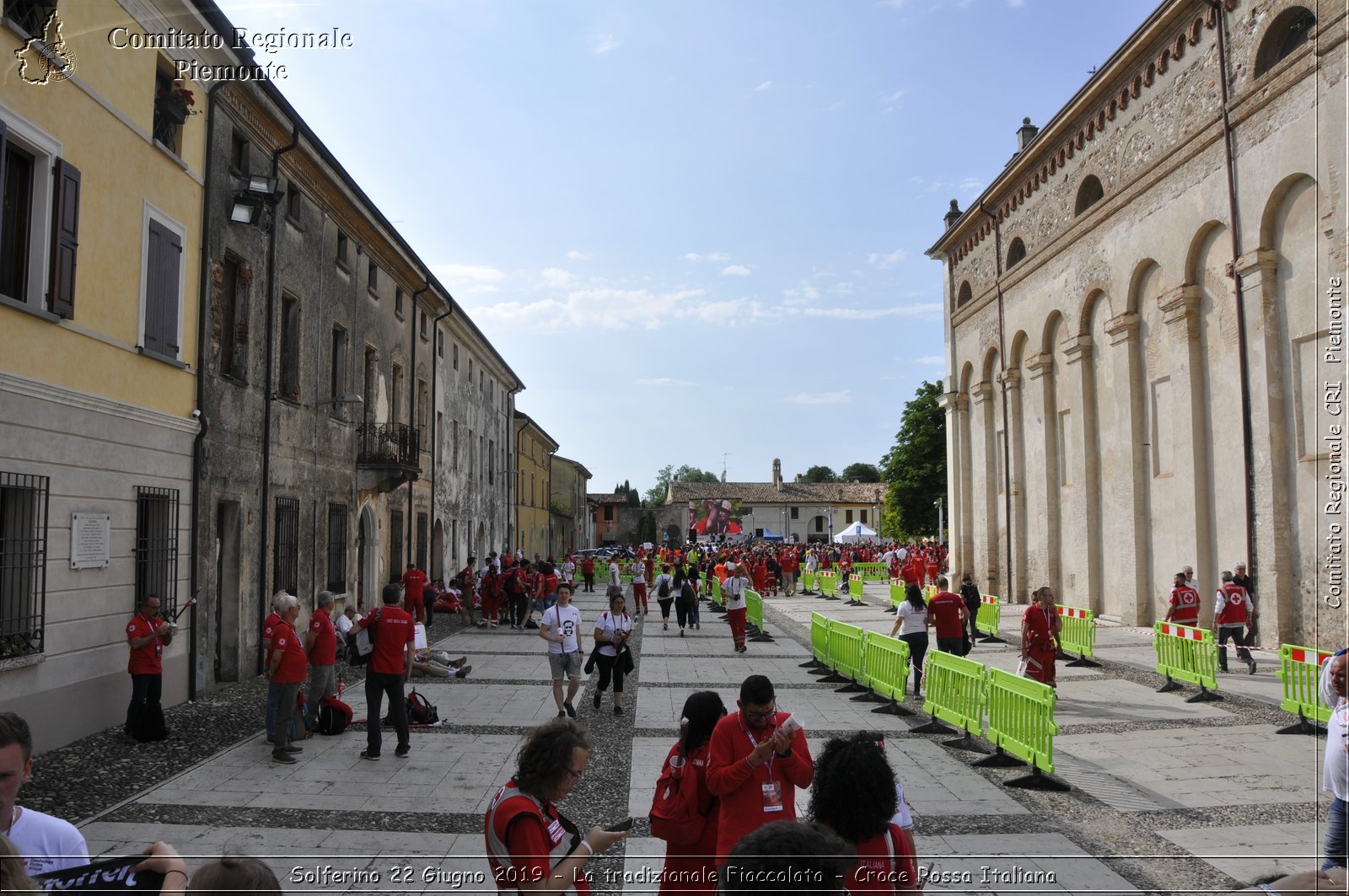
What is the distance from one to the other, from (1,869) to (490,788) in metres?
6.18

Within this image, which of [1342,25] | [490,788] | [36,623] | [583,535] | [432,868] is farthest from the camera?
[583,535]

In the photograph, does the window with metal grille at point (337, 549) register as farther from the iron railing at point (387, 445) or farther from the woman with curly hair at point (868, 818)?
the woman with curly hair at point (868, 818)

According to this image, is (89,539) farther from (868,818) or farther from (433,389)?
(433,389)

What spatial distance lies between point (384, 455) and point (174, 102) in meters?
10.0

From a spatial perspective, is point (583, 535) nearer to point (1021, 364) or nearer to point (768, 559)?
point (768, 559)

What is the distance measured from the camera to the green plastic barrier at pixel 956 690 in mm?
9359

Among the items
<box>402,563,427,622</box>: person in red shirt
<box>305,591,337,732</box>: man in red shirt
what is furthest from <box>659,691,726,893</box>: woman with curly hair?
→ <box>402,563,427,622</box>: person in red shirt

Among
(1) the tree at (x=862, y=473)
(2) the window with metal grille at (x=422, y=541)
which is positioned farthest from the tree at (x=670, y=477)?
(2) the window with metal grille at (x=422, y=541)

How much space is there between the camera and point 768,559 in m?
34.4

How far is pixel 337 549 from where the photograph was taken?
18547 mm

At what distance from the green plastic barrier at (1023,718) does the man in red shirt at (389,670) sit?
6.01m

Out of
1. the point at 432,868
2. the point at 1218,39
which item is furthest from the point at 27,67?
the point at 1218,39

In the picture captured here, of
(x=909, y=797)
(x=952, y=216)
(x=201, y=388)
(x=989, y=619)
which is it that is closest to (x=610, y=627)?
(x=909, y=797)

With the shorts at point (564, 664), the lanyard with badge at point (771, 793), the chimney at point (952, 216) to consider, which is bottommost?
the shorts at point (564, 664)
